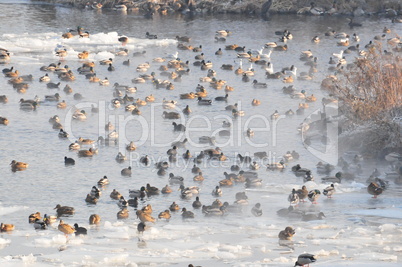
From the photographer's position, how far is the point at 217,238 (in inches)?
1297

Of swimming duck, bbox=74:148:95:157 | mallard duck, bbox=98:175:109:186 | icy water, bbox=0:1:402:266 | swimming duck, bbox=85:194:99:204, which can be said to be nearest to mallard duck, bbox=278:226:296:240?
icy water, bbox=0:1:402:266

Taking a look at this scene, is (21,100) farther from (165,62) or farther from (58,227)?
(58,227)

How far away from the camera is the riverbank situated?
87.8m

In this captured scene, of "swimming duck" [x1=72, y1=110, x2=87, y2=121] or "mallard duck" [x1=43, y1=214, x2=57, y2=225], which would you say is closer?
"mallard duck" [x1=43, y1=214, x2=57, y2=225]

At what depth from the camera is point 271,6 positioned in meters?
89.3

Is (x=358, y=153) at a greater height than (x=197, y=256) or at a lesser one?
greater

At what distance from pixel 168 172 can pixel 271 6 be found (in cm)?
4952

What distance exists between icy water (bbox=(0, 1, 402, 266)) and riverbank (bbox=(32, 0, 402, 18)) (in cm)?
1183

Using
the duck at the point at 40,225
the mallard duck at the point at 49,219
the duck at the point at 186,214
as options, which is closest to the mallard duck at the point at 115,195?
the duck at the point at 186,214

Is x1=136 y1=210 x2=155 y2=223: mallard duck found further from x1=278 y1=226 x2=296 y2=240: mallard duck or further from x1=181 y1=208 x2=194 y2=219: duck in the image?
x1=278 y1=226 x2=296 y2=240: mallard duck

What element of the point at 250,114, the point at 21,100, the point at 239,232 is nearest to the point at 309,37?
the point at 250,114

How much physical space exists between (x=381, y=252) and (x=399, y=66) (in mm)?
16459

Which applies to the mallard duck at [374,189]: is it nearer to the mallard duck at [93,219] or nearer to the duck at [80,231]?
the mallard duck at [93,219]

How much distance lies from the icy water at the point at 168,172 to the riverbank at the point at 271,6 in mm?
11829
